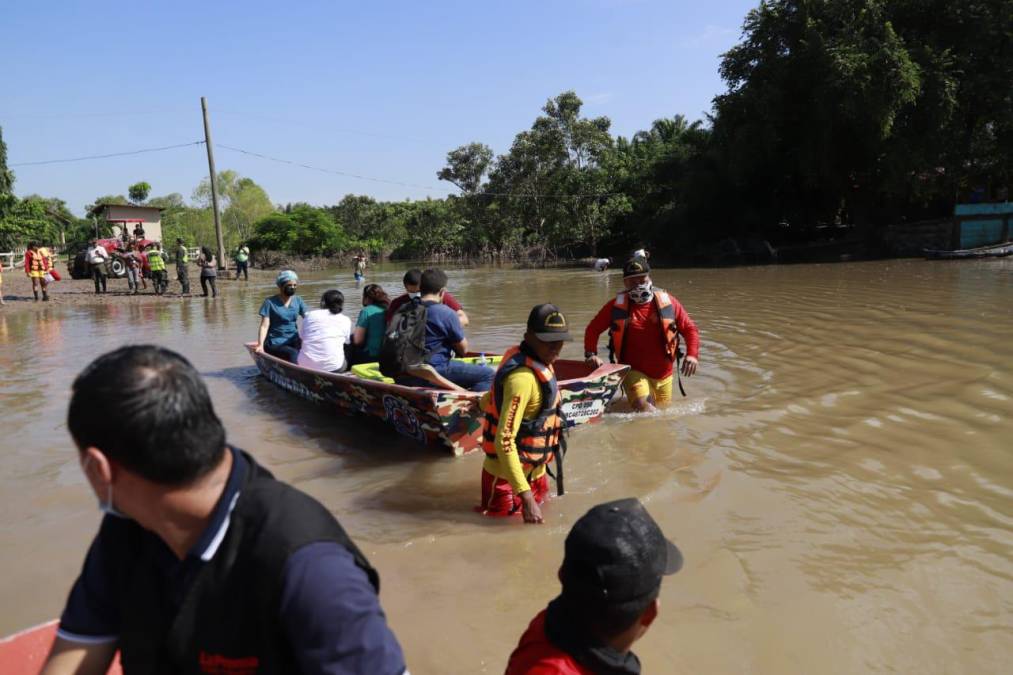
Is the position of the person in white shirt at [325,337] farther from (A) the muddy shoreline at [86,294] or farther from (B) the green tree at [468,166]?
(B) the green tree at [468,166]

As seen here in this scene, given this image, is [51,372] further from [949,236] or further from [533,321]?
[949,236]

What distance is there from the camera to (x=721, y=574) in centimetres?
389

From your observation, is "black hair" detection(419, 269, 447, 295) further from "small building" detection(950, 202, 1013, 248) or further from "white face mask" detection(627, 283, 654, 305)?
"small building" detection(950, 202, 1013, 248)

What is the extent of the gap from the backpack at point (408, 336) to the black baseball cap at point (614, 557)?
4586mm

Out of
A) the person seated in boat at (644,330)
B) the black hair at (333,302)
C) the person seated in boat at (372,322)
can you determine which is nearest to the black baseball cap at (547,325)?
the person seated in boat at (644,330)

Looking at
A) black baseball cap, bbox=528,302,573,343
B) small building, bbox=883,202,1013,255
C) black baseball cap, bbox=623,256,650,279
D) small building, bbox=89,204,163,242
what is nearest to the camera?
black baseball cap, bbox=528,302,573,343

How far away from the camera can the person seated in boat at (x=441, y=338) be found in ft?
19.8

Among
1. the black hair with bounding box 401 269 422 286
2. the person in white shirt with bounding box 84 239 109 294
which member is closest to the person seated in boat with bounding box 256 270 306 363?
the black hair with bounding box 401 269 422 286

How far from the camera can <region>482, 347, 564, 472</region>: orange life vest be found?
12.6ft

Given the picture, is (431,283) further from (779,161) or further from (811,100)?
(779,161)

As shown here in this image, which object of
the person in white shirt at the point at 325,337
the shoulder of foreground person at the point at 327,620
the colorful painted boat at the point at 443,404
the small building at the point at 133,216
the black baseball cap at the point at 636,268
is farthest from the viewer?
the small building at the point at 133,216

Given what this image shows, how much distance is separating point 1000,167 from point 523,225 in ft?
89.6

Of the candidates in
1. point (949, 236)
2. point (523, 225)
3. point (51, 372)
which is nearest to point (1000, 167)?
point (949, 236)

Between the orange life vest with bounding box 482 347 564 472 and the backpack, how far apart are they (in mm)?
2152
